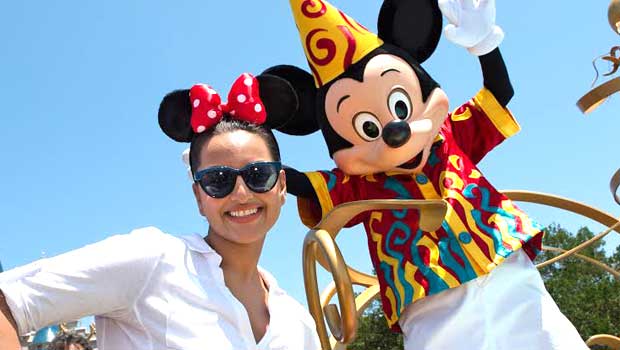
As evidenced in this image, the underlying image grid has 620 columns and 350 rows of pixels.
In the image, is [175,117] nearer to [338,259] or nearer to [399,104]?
[338,259]

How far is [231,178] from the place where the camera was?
6.18 ft

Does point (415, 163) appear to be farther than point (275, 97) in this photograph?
Yes

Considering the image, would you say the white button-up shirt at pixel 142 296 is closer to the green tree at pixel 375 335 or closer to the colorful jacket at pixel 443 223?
the colorful jacket at pixel 443 223

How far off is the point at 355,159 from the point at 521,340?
94cm

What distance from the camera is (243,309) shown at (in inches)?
70.0

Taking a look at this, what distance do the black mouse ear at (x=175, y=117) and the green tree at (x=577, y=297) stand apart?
9676mm

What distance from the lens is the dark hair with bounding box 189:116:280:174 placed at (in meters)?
1.97

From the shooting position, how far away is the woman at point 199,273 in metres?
1.53

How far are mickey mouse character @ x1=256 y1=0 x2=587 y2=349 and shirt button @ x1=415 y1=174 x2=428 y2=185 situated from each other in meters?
0.01

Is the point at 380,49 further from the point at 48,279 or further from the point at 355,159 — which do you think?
the point at 48,279

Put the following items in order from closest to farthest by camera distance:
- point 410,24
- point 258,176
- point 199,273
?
point 199,273, point 258,176, point 410,24

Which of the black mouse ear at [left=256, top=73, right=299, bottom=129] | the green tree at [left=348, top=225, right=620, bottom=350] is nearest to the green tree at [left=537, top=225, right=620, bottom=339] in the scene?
the green tree at [left=348, top=225, right=620, bottom=350]

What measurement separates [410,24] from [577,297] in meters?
11.3


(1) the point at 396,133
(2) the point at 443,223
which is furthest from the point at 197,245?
(2) the point at 443,223
